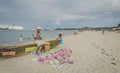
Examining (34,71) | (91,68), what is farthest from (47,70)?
(91,68)

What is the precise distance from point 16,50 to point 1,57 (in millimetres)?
933

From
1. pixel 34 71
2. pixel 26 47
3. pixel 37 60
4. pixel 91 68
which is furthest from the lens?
pixel 26 47

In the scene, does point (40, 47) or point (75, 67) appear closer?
point (75, 67)

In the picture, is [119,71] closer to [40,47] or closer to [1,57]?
[40,47]

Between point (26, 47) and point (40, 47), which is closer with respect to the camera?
point (26, 47)

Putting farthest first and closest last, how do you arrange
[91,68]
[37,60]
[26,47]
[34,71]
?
[26,47], [37,60], [91,68], [34,71]

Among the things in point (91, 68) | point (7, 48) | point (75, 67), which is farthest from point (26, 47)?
point (91, 68)

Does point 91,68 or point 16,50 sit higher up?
point 16,50

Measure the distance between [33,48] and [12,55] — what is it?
161 cm

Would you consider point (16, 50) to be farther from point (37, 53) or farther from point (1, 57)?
point (37, 53)

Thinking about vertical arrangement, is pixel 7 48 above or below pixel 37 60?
above

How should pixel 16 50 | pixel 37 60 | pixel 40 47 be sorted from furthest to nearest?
pixel 40 47, pixel 16 50, pixel 37 60

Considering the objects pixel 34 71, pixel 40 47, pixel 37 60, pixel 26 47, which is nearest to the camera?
pixel 34 71

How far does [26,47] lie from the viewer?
8594 mm
